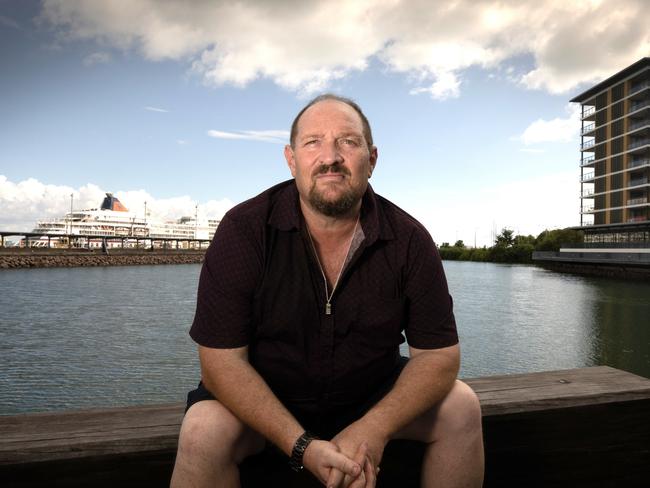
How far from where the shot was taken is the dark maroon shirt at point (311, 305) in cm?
154

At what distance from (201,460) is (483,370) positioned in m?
9.45

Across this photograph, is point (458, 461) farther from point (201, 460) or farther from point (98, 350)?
point (98, 350)

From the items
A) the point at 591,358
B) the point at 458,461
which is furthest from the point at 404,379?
the point at 591,358

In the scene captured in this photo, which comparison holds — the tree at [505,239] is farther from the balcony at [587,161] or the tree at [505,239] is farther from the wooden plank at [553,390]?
the wooden plank at [553,390]

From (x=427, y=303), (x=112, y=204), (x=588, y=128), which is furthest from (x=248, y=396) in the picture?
(x=112, y=204)

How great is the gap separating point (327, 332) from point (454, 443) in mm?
514

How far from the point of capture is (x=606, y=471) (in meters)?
1.94

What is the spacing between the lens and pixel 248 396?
4.68 ft

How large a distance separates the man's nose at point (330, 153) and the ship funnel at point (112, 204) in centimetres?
9561

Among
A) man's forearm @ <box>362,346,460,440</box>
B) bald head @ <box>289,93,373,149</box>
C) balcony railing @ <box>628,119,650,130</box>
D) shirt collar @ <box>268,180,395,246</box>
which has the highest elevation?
balcony railing @ <box>628,119,650,130</box>

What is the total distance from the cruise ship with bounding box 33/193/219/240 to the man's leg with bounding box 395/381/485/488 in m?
79.6

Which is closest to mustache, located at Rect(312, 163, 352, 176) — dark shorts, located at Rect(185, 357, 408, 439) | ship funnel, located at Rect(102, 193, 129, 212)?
dark shorts, located at Rect(185, 357, 408, 439)

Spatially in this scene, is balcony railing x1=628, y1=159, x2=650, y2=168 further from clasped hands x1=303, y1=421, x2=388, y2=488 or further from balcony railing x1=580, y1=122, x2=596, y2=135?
clasped hands x1=303, y1=421, x2=388, y2=488

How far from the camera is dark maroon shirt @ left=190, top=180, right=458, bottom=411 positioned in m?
1.54
